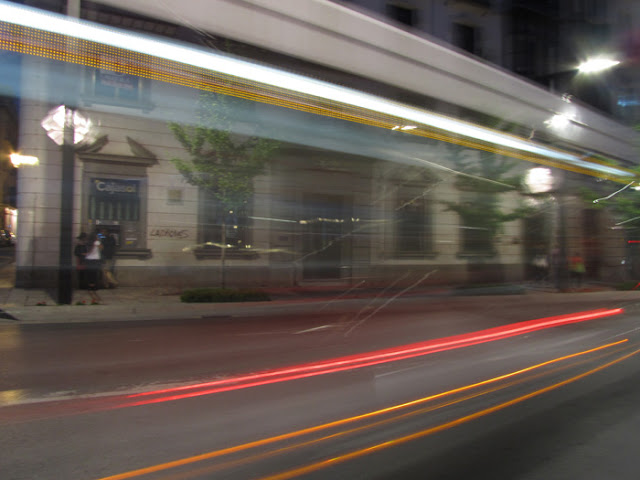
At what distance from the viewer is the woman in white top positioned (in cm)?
991

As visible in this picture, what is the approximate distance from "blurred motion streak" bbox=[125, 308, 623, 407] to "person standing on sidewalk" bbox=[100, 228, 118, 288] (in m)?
6.00

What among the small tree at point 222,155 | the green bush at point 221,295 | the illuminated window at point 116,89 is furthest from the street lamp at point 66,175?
the small tree at point 222,155

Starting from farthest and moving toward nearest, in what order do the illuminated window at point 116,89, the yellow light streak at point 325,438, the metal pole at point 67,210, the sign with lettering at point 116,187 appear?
the metal pole at point 67,210, the sign with lettering at point 116,187, the illuminated window at point 116,89, the yellow light streak at point 325,438

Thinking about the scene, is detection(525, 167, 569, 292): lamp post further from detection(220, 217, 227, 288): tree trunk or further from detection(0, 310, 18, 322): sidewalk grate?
detection(0, 310, 18, 322): sidewalk grate

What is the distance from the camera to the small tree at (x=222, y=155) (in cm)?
753

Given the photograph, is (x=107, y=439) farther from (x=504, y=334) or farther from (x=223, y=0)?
(x=223, y=0)

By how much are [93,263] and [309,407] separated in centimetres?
794

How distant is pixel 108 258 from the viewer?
9.77 meters

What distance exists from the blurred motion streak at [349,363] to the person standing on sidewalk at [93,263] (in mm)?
6413

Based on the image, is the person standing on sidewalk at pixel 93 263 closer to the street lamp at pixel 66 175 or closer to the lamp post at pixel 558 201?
the street lamp at pixel 66 175

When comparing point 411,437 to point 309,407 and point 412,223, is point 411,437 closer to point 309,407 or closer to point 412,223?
point 309,407

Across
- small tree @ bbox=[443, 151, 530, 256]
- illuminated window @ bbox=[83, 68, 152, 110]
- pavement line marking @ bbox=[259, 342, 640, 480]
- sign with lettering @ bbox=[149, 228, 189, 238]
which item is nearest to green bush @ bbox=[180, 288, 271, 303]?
sign with lettering @ bbox=[149, 228, 189, 238]

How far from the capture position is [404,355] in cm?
593

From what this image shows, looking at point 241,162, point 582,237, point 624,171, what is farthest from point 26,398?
point 624,171
